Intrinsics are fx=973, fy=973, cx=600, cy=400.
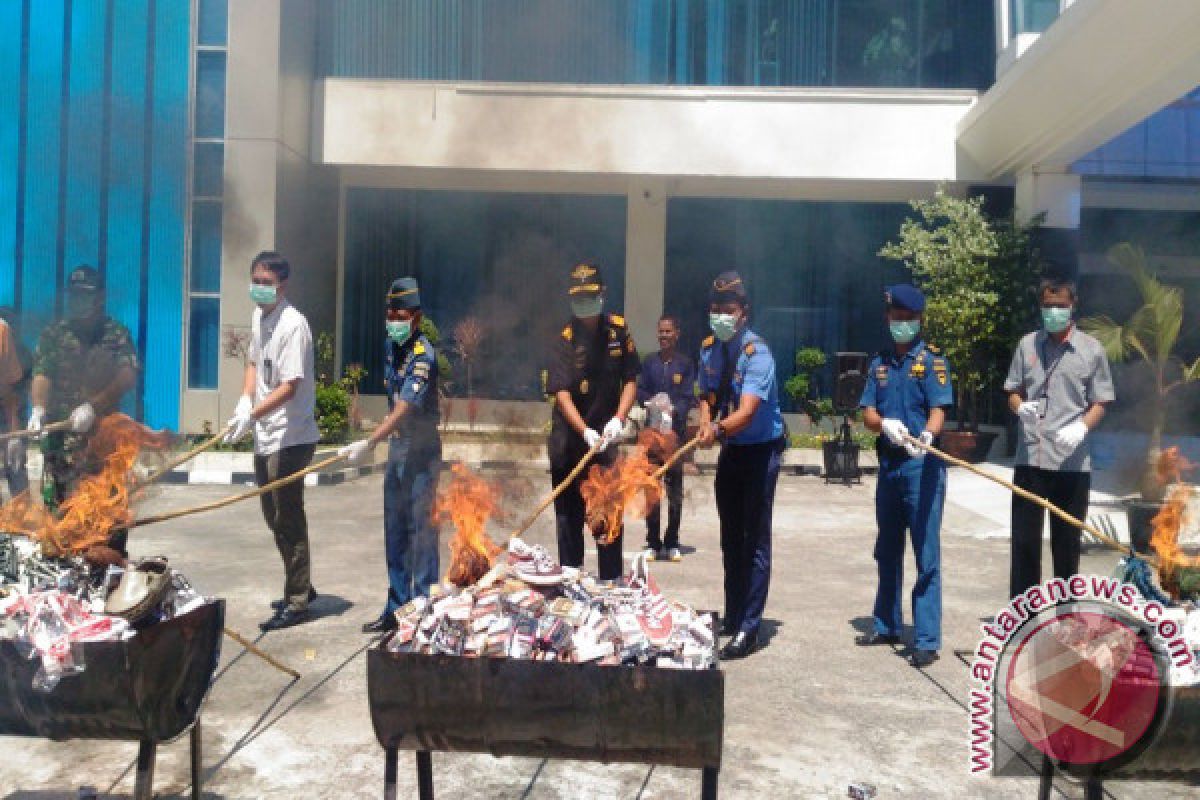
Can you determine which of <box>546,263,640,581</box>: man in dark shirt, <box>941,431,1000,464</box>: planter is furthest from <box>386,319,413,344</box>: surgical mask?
<box>941,431,1000,464</box>: planter

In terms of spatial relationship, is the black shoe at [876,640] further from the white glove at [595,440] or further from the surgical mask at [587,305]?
the surgical mask at [587,305]

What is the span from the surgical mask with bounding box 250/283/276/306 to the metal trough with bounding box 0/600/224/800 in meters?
2.56

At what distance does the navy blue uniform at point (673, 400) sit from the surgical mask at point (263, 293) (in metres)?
3.02

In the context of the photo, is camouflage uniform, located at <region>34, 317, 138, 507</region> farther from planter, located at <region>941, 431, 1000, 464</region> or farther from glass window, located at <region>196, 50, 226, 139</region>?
planter, located at <region>941, 431, 1000, 464</region>

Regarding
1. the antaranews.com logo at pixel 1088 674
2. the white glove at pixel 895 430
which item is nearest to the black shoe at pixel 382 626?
the white glove at pixel 895 430

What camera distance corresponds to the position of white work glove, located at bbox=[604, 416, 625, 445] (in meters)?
4.84

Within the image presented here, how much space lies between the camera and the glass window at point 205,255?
12.7m

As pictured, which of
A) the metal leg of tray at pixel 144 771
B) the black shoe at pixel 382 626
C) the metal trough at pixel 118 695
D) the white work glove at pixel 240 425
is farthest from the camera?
the black shoe at pixel 382 626

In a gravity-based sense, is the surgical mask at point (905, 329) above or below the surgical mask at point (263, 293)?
below

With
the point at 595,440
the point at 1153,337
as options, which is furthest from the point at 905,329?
the point at 1153,337

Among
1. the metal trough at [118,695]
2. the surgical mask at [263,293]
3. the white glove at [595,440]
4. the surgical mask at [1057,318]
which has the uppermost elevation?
the surgical mask at [263,293]

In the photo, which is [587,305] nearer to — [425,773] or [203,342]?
[425,773]

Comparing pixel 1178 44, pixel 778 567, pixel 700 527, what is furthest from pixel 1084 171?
pixel 778 567

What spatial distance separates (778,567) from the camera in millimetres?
7020
